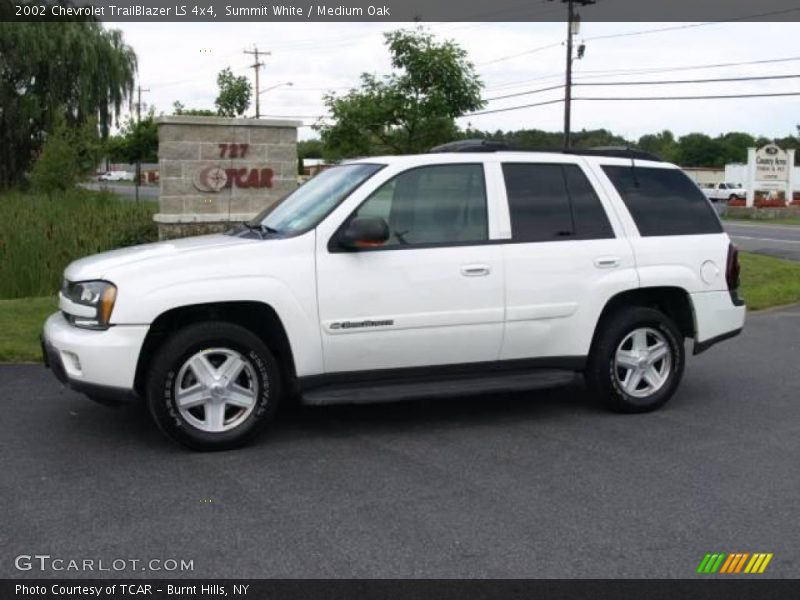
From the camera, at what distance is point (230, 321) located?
615 centimetres

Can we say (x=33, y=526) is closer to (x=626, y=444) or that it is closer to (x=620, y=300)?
(x=626, y=444)

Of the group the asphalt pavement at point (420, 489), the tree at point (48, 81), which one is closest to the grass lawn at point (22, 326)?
the asphalt pavement at point (420, 489)

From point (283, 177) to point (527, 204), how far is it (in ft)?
29.5

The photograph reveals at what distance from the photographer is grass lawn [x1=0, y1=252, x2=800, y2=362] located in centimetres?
879

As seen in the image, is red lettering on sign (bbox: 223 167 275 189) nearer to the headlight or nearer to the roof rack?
the roof rack

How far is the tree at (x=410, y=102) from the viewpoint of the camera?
16562mm

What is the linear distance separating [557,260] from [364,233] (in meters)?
1.46

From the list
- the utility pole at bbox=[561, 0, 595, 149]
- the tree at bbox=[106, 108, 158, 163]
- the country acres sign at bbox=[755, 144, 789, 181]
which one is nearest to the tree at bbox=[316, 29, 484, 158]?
the utility pole at bbox=[561, 0, 595, 149]

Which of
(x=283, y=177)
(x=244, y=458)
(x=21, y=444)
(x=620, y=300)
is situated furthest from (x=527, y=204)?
(x=283, y=177)

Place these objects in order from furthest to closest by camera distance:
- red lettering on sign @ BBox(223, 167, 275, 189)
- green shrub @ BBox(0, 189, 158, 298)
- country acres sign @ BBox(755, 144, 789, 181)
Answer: country acres sign @ BBox(755, 144, 789, 181) < red lettering on sign @ BBox(223, 167, 275, 189) < green shrub @ BBox(0, 189, 158, 298)

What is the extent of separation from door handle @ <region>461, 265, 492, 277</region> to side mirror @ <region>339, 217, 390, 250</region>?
1.97 feet

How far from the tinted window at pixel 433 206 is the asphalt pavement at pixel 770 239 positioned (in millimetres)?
14776

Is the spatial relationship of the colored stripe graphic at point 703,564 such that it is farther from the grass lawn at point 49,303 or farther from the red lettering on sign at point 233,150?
the red lettering on sign at point 233,150
